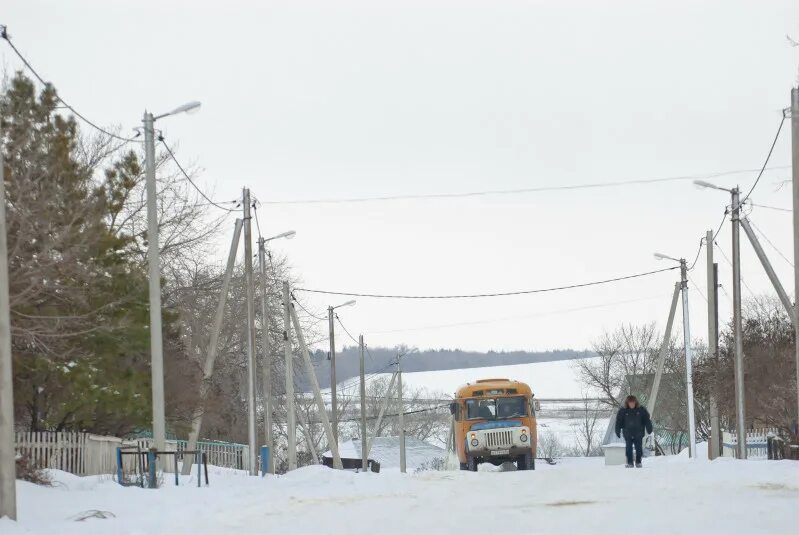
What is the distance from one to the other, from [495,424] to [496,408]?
0.48 meters

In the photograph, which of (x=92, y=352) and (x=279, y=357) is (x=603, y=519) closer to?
(x=92, y=352)

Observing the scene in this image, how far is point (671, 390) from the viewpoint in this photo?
81688 millimetres

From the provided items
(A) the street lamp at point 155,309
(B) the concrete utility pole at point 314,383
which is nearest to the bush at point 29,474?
(A) the street lamp at point 155,309

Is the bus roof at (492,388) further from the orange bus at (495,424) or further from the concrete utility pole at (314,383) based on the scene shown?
the concrete utility pole at (314,383)

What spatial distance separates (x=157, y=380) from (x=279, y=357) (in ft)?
117

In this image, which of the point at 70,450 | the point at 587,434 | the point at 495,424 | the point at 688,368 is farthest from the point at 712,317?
the point at 587,434

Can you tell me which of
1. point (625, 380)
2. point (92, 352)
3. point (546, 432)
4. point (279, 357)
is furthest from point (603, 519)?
point (546, 432)

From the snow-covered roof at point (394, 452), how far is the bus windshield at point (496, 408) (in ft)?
216

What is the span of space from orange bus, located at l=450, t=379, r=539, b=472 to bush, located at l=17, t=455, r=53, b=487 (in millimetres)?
18794

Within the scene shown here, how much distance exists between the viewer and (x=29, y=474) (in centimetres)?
1906

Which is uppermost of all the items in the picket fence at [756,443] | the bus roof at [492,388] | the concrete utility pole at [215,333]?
the concrete utility pole at [215,333]

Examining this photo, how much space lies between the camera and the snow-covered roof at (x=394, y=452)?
347 ft

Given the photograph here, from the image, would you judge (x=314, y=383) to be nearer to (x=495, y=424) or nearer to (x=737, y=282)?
(x=495, y=424)

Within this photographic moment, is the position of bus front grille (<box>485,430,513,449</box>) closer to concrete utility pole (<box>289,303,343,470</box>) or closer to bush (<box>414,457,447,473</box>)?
concrete utility pole (<box>289,303,343,470</box>)
